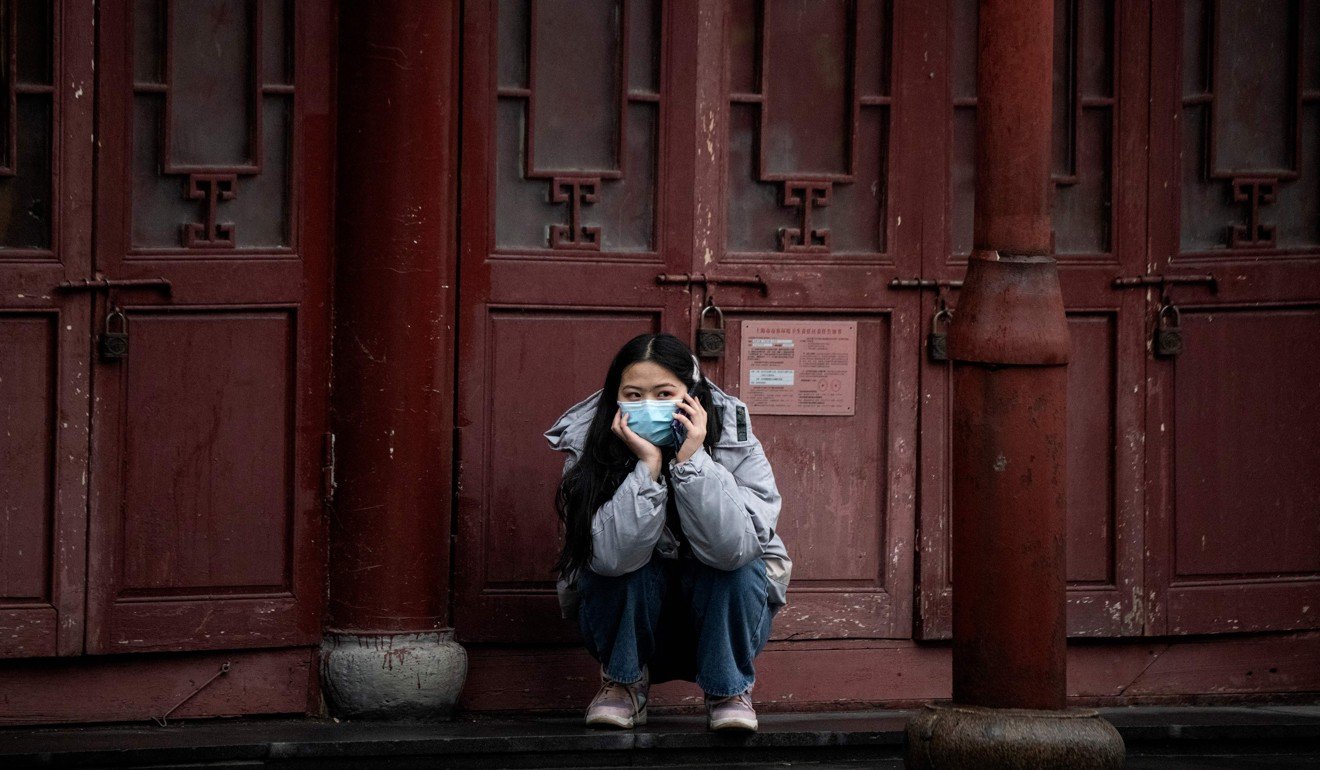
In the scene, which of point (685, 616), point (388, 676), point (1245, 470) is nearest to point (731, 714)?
point (685, 616)

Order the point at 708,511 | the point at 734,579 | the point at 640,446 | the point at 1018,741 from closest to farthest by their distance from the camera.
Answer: the point at 1018,741 < the point at 708,511 < the point at 640,446 < the point at 734,579

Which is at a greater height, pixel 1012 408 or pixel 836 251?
pixel 836 251

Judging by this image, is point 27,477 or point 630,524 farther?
point 27,477

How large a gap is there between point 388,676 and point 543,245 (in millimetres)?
1437

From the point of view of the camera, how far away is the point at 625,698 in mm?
5668

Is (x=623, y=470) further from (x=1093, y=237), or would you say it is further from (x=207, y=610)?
(x=1093, y=237)

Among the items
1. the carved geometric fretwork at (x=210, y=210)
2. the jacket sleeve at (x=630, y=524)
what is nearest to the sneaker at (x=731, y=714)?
the jacket sleeve at (x=630, y=524)

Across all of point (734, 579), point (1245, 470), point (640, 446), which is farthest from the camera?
point (1245, 470)

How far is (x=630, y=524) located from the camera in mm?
5266

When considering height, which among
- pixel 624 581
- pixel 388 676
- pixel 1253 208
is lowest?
pixel 388 676

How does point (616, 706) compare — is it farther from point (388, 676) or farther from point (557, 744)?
point (388, 676)

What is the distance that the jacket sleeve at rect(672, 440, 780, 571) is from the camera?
523cm

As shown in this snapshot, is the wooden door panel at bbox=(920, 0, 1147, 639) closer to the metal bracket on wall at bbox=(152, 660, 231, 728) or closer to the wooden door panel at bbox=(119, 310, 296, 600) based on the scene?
the wooden door panel at bbox=(119, 310, 296, 600)

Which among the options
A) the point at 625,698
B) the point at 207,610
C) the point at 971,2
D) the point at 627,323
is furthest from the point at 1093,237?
the point at 207,610
